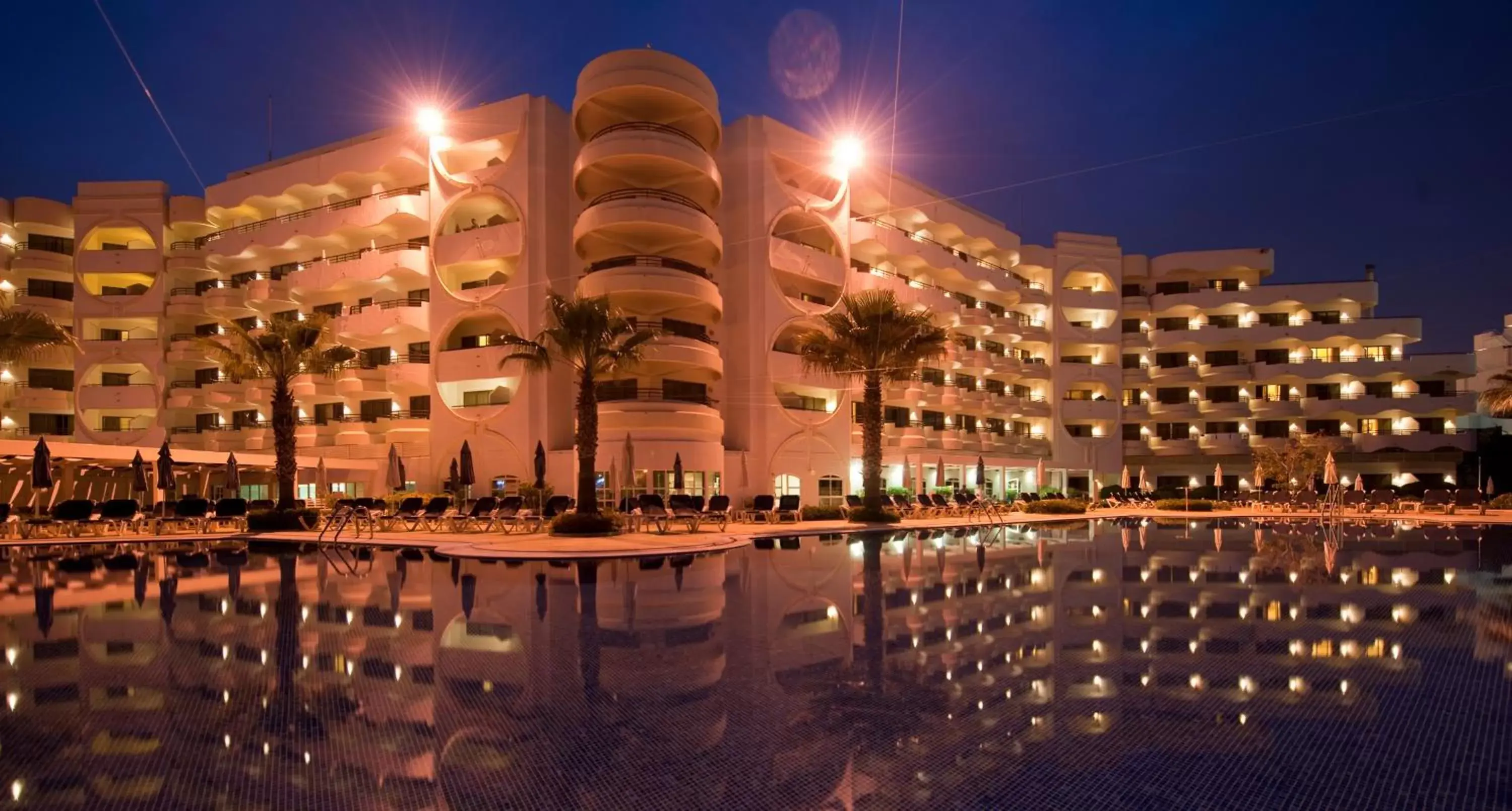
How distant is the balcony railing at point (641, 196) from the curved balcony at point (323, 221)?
919cm

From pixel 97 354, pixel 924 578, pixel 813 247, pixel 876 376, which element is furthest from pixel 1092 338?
pixel 97 354

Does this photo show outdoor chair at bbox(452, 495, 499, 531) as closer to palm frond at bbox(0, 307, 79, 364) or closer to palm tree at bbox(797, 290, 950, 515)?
palm frond at bbox(0, 307, 79, 364)

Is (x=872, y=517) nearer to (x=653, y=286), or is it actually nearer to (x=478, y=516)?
(x=478, y=516)

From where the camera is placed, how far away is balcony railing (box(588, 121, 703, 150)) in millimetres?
33062

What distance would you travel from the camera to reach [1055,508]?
113 feet

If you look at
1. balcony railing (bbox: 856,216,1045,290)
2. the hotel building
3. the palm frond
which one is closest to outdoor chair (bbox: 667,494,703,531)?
the hotel building

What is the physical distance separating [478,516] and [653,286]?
504 inches

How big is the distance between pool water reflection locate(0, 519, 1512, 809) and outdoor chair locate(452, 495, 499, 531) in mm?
10870

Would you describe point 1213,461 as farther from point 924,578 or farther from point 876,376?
point 924,578

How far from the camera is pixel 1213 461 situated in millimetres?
54062

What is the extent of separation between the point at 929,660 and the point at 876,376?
2140 cm

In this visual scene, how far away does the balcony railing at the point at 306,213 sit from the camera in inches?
1494

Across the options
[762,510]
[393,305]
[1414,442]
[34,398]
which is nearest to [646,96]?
[393,305]

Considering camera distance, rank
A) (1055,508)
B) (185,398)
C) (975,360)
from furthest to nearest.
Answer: (975,360)
(185,398)
(1055,508)
